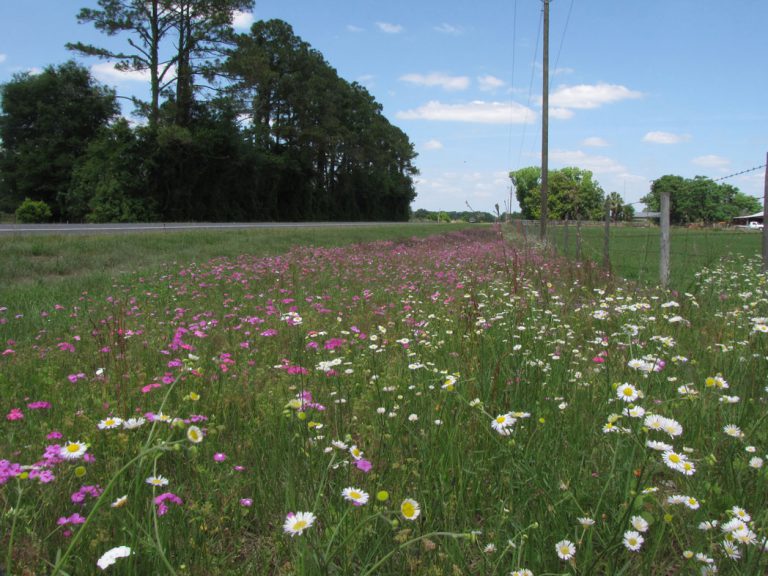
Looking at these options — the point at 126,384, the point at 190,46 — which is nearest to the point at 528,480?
the point at 126,384

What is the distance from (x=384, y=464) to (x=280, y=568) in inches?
24.5

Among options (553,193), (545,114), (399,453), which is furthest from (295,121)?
(553,193)

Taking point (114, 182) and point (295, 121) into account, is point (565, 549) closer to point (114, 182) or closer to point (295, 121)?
point (114, 182)

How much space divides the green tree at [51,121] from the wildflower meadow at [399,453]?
33717 millimetres

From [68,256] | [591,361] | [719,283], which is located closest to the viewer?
[591,361]

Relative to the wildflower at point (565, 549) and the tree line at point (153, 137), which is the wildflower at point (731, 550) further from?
the tree line at point (153, 137)

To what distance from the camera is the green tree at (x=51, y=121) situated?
32.5 meters

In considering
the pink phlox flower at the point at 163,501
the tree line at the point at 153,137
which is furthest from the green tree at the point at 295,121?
the pink phlox flower at the point at 163,501

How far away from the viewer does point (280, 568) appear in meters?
1.64

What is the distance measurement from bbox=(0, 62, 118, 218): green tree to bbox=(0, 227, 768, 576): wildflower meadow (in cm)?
3372

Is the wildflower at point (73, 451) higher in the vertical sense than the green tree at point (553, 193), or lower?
lower

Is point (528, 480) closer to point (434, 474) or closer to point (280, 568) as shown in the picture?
point (434, 474)

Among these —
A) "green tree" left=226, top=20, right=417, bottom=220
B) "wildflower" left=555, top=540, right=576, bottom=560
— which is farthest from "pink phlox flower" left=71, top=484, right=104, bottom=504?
"green tree" left=226, top=20, right=417, bottom=220

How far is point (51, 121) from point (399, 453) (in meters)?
38.4
